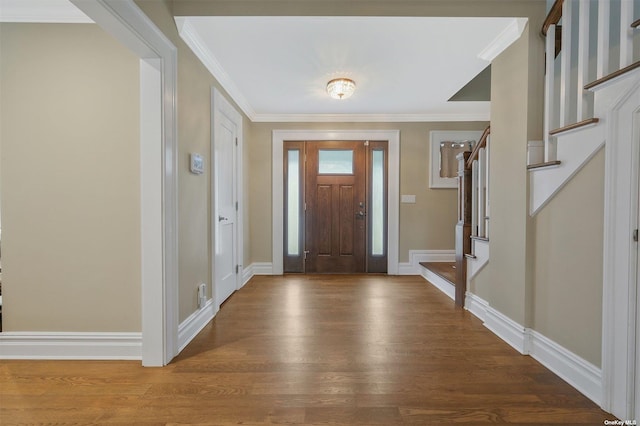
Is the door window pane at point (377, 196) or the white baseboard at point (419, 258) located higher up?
the door window pane at point (377, 196)

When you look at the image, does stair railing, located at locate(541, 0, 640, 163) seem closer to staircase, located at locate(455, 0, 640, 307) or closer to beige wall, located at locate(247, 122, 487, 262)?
staircase, located at locate(455, 0, 640, 307)

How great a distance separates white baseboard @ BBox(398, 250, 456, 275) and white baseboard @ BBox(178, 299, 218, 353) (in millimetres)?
2712

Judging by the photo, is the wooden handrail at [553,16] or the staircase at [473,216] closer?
the wooden handrail at [553,16]

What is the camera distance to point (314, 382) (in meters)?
1.65

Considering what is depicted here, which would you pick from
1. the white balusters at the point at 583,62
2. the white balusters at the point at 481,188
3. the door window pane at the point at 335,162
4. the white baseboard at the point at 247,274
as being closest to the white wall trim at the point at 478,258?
the white balusters at the point at 481,188

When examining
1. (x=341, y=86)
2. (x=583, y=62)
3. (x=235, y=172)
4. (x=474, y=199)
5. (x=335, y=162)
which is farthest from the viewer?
(x=335, y=162)

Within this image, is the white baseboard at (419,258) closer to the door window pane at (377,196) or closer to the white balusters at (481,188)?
the door window pane at (377,196)

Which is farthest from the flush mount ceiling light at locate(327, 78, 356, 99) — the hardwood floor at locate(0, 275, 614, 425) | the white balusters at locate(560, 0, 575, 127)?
the hardwood floor at locate(0, 275, 614, 425)

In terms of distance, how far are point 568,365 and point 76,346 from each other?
298 centimetres

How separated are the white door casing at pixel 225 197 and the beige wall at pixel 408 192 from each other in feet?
2.13

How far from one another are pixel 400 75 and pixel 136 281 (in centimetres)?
287

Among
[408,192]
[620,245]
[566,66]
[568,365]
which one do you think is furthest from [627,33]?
[408,192]

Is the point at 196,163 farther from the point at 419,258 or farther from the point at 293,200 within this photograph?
the point at 419,258

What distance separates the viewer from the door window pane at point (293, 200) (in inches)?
171
